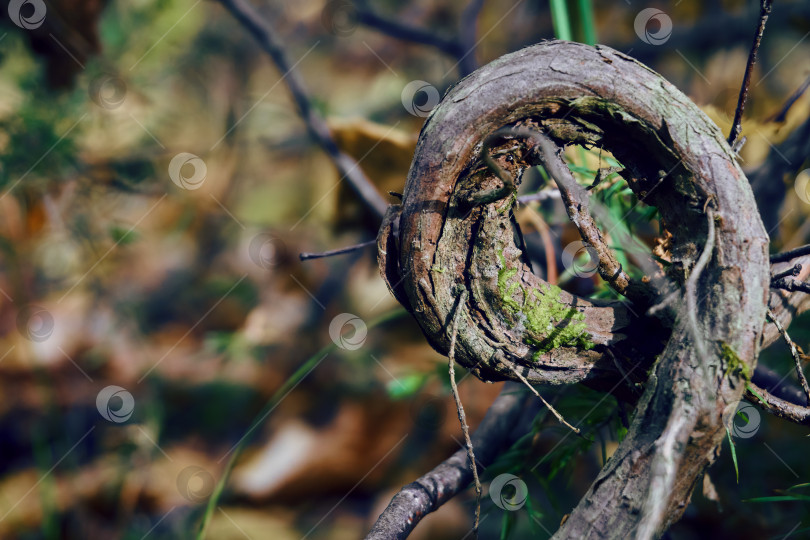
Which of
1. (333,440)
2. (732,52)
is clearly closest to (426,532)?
(333,440)

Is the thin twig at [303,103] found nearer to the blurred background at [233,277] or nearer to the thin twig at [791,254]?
the blurred background at [233,277]

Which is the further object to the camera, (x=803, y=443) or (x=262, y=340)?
(x=262, y=340)

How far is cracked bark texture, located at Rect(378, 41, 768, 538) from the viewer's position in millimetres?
423

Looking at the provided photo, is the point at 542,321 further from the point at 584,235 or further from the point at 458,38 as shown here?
the point at 458,38

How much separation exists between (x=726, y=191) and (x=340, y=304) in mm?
1467

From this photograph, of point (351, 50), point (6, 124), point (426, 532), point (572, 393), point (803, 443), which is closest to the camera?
point (572, 393)

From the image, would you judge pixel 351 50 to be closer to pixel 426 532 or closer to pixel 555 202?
pixel 555 202

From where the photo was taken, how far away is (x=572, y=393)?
0.74 metres

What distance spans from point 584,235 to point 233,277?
1.66 metres

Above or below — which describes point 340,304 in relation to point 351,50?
below

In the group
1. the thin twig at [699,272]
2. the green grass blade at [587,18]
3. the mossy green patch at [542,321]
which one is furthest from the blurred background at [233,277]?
the thin twig at [699,272]

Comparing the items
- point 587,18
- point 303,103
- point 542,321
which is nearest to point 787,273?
point 542,321

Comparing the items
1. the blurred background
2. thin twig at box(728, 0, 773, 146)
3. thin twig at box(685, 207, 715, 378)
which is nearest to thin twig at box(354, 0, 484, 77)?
the blurred background

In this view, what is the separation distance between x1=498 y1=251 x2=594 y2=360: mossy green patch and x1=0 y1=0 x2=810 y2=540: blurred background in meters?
0.34
